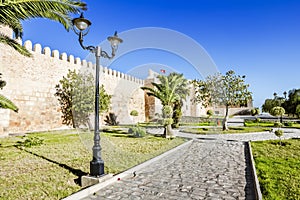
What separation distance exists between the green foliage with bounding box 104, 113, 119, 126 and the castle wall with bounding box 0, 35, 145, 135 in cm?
510

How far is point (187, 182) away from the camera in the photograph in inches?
150

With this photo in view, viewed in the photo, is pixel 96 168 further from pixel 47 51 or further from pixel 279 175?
pixel 47 51

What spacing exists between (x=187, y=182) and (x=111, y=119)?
16.3 m

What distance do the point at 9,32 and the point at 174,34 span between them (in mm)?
8384

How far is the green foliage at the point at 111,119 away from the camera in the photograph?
19.0 meters

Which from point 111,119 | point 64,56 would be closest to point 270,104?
point 111,119

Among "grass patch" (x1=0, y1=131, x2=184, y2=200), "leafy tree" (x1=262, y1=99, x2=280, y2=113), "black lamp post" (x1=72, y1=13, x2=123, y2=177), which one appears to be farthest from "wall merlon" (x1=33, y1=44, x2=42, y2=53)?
"leafy tree" (x1=262, y1=99, x2=280, y2=113)

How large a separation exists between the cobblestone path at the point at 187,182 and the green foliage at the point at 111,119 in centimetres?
1409

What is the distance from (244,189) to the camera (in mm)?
3449

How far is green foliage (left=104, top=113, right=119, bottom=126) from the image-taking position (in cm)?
1897

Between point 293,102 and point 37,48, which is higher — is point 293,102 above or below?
below

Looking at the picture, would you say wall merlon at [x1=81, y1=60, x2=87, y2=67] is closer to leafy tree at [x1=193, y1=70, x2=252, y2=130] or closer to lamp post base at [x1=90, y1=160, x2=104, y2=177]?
leafy tree at [x1=193, y1=70, x2=252, y2=130]

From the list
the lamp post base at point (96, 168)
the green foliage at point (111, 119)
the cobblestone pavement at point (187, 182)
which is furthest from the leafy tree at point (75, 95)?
the lamp post base at point (96, 168)

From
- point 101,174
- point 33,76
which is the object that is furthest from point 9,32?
point 101,174
